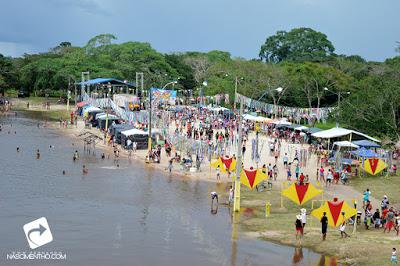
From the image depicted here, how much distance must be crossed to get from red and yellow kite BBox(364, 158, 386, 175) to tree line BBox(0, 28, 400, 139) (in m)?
6.84

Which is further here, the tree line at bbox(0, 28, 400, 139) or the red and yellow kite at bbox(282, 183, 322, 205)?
the tree line at bbox(0, 28, 400, 139)

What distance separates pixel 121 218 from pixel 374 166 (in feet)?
67.4

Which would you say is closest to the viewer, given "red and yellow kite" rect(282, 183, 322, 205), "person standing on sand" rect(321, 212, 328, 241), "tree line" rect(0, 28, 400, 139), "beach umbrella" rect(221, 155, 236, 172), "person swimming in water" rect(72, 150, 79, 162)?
"person standing on sand" rect(321, 212, 328, 241)

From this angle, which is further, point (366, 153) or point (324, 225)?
point (366, 153)

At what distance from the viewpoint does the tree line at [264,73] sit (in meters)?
52.2

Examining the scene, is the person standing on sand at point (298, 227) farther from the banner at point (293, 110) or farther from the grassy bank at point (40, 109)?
the grassy bank at point (40, 109)

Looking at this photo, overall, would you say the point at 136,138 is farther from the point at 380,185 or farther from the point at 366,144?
the point at 380,185

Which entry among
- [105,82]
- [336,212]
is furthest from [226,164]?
[105,82]

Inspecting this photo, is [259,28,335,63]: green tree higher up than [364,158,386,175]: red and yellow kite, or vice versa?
[259,28,335,63]: green tree

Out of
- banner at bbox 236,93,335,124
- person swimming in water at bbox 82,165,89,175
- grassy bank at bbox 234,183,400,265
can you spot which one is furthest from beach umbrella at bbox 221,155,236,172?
banner at bbox 236,93,335,124

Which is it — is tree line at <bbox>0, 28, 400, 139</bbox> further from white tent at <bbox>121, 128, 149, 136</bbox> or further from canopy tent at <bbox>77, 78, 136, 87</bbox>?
white tent at <bbox>121, 128, 149, 136</bbox>

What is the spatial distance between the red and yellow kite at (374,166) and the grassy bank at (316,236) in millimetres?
9827

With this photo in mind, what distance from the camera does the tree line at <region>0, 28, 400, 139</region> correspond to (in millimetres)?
52188

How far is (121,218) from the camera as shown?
29656mm
